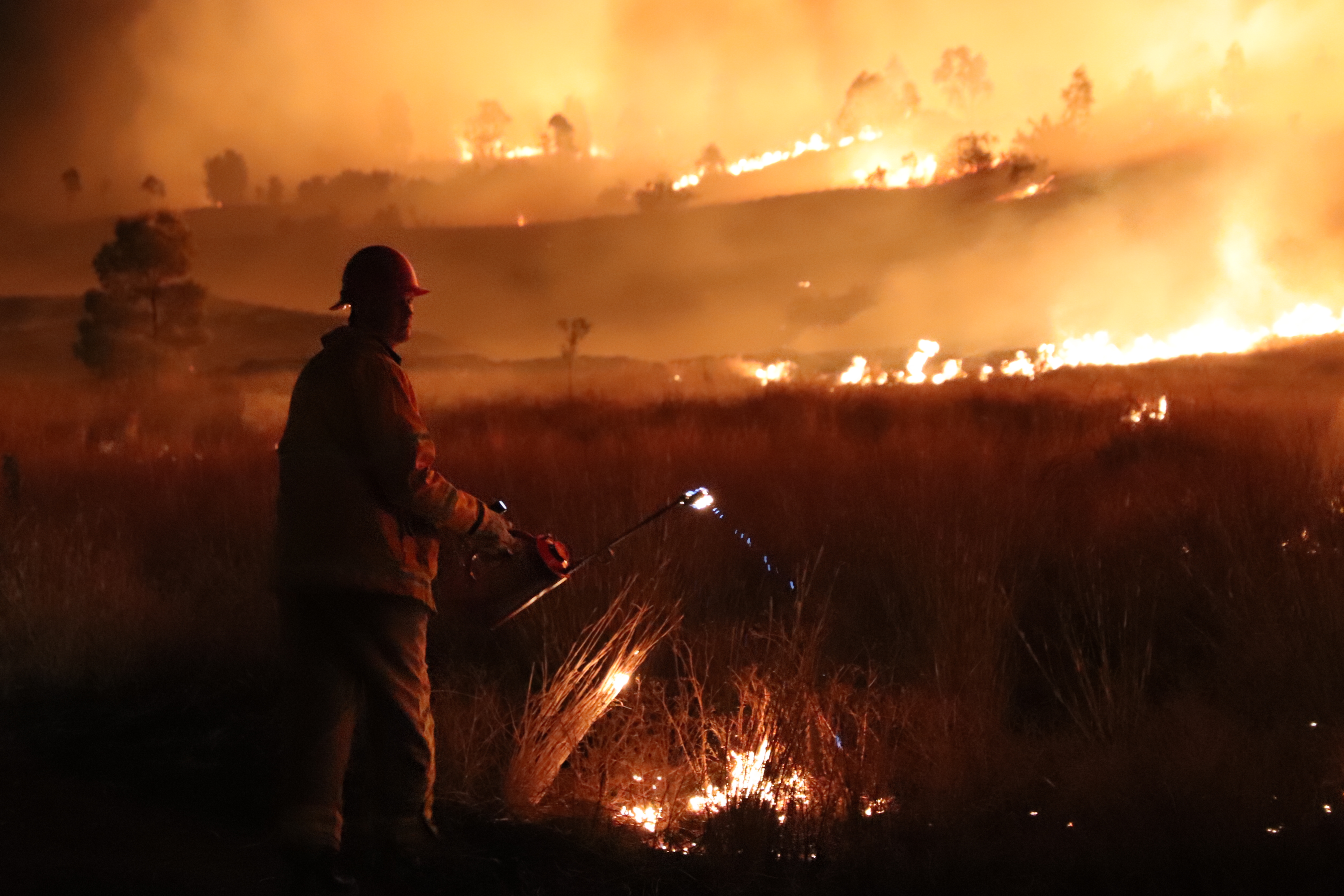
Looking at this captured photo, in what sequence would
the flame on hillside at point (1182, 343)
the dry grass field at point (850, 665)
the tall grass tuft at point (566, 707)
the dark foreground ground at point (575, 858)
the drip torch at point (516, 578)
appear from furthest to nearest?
the flame on hillside at point (1182, 343)
the tall grass tuft at point (566, 707)
the drip torch at point (516, 578)
the dry grass field at point (850, 665)
the dark foreground ground at point (575, 858)

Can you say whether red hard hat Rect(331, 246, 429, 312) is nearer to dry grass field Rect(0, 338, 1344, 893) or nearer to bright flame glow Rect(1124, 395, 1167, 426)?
dry grass field Rect(0, 338, 1344, 893)

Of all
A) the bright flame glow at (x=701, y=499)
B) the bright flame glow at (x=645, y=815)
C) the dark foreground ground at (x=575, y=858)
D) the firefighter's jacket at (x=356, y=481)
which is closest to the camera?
the firefighter's jacket at (x=356, y=481)

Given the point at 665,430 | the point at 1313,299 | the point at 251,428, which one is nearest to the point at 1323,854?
the point at 665,430

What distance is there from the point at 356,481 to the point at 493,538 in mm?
522

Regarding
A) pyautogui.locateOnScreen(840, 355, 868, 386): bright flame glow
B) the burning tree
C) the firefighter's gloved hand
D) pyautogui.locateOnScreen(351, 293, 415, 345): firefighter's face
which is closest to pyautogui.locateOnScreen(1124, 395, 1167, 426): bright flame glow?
the firefighter's gloved hand

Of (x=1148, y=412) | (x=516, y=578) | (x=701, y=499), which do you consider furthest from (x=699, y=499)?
(x=1148, y=412)

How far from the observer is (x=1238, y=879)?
4.07m

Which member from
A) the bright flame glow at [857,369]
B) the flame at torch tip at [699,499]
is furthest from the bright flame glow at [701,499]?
the bright flame glow at [857,369]

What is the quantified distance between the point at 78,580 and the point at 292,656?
4263 millimetres

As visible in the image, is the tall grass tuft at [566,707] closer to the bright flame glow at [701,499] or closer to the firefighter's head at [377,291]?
the bright flame glow at [701,499]

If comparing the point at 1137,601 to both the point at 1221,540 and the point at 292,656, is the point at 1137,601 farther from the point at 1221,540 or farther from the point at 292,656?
the point at 292,656

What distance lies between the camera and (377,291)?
13.5 feet

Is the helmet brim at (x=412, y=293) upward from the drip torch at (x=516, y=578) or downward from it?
upward

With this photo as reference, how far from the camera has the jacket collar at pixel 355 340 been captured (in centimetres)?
403
